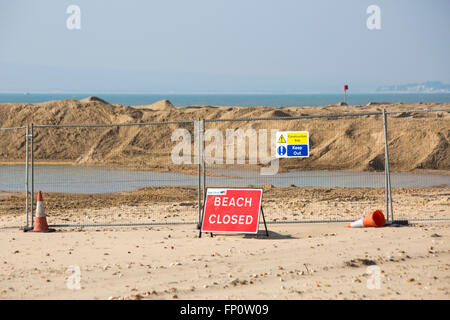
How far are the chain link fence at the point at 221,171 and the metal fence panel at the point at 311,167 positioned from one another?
5 cm

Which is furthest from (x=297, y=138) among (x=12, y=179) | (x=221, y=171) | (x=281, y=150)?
(x=12, y=179)

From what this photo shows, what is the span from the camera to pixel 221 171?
88.3 ft

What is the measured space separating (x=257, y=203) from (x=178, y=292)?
12.6ft

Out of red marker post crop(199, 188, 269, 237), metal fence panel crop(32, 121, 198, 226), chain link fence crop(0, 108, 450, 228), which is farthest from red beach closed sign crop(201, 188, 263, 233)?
metal fence panel crop(32, 121, 198, 226)

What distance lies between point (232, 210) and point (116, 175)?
15770 mm

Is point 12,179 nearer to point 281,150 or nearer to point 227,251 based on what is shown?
point 281,150

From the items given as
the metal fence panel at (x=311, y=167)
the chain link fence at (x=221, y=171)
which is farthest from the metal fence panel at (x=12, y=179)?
the metal fence panel at (x=311, y=167)

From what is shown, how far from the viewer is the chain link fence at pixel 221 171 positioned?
14.9m

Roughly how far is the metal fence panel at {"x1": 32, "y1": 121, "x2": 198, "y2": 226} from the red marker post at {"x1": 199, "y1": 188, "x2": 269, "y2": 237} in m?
2.00

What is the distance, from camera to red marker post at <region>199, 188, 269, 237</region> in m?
11.6

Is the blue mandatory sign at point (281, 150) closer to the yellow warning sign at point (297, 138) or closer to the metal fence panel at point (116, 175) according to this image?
the yellow warning sign at point (297, 138)

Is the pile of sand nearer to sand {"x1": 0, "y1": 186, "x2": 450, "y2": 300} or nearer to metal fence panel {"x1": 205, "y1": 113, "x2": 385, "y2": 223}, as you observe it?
metal fence panel {"x1": 205, "y1": 113, "x2": 385, "y2": 223}
